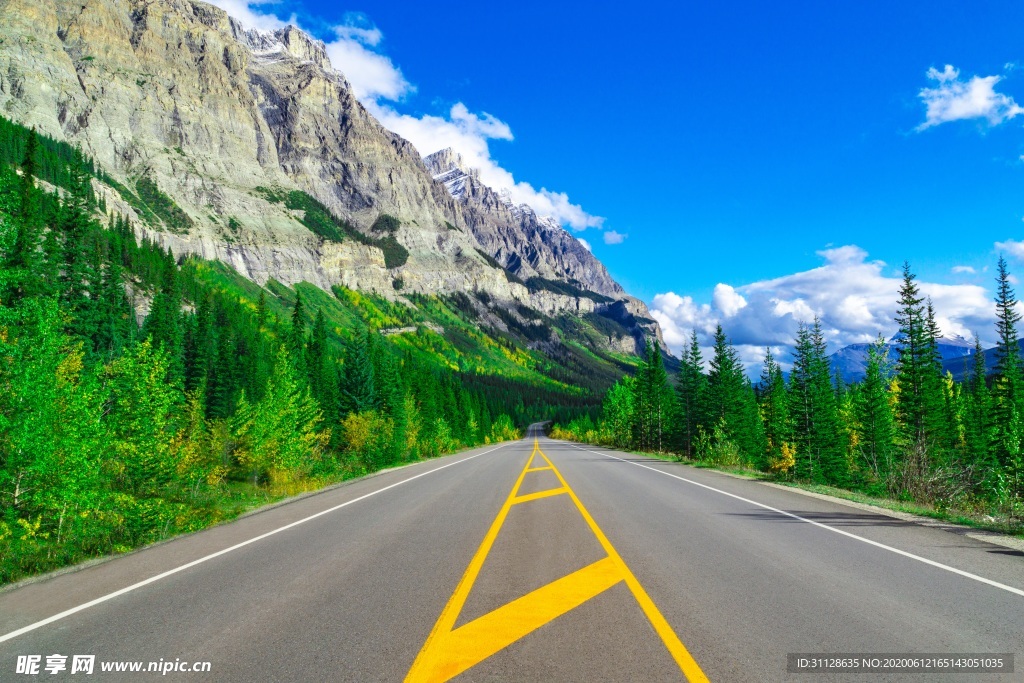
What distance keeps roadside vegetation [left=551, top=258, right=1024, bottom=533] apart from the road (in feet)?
22.7

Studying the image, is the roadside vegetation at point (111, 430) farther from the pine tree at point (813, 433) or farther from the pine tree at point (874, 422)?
the pine tree at point (874, 422)

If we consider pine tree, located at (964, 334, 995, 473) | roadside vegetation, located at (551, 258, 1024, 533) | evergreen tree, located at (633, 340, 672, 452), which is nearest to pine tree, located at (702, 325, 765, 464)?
roadside vegetation, located at (551, 258, 1024, 533)

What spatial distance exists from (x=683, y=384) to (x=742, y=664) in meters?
47.2

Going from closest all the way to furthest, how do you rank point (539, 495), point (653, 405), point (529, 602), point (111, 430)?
point (529, 602)
point (111, 430)
point (539, 495)
point (653, 405)

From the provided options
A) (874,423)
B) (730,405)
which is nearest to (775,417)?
(730,405)

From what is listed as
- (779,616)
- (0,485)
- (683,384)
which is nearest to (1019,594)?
(779,616)

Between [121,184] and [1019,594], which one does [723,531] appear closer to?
[1019,594]

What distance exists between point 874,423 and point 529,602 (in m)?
37.5

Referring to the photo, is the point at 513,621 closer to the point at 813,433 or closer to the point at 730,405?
the point at 813,433

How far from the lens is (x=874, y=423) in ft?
111

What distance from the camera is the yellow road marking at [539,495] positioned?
43.3 ft

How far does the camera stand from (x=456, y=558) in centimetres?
724

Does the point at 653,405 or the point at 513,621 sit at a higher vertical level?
the point at 653,405

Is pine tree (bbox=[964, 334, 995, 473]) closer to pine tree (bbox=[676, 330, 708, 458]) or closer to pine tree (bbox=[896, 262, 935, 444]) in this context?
pine tree (bbox=[896, 262, 935, 444])
